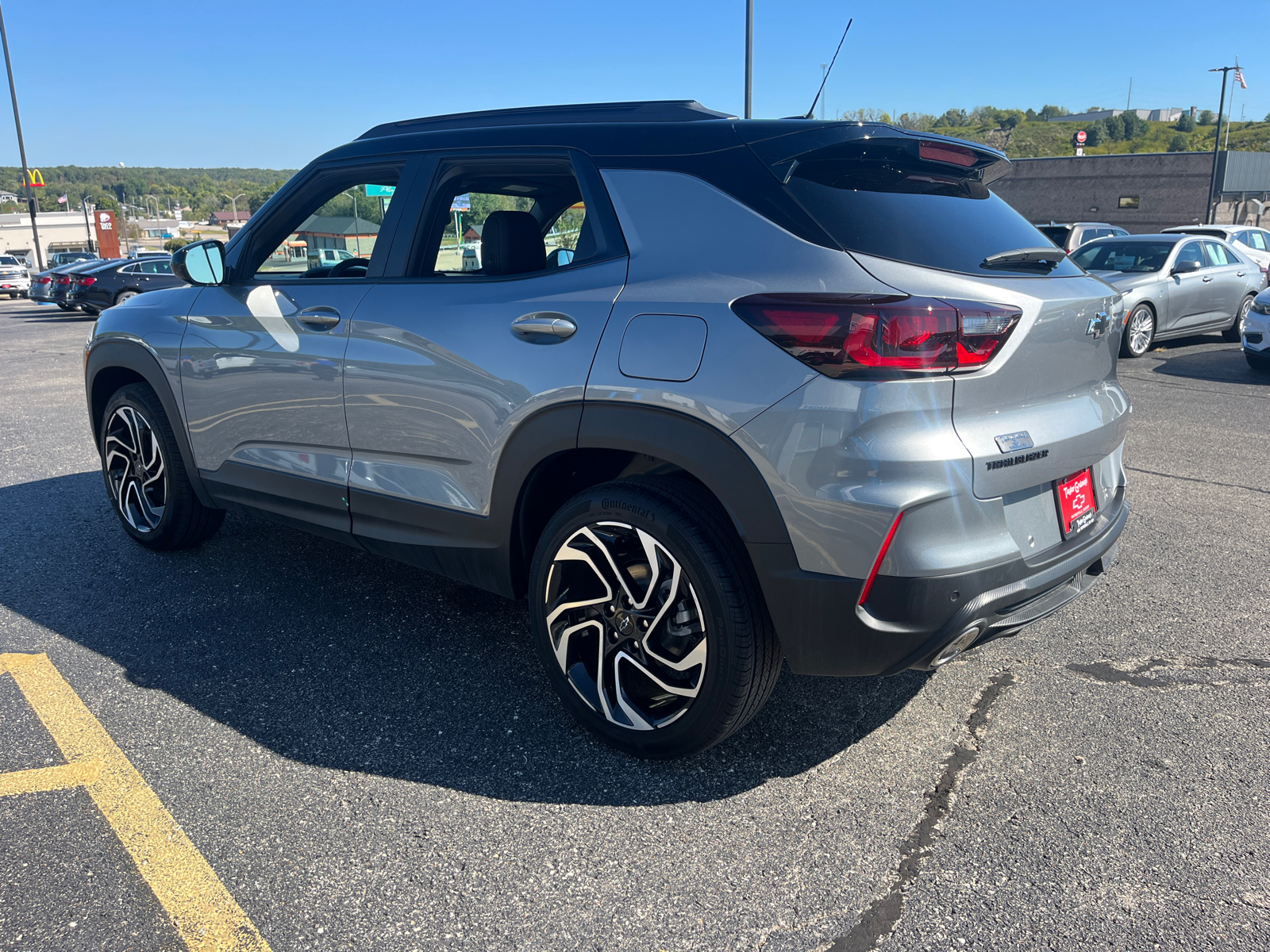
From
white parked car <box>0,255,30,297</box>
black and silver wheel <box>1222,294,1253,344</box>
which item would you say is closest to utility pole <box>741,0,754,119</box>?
black and silver wheel <box>1222,294,1253,344</box>

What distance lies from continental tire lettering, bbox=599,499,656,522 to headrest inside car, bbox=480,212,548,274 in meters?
0.88

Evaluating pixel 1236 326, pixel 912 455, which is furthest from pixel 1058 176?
pixel 912 455

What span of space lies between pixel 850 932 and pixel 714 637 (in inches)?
30.2

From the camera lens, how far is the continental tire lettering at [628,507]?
98.0 inches

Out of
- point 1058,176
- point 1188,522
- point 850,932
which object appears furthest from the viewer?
point 1058,176

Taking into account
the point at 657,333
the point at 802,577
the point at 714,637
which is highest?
the point at 657,333

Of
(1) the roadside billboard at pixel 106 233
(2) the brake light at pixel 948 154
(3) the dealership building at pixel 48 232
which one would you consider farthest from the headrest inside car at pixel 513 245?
(3) the dealership building at pixel 48 232

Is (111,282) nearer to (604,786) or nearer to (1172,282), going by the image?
(1172,282)

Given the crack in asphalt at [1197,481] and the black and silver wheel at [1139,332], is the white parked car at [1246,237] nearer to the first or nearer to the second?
the black and silver wheel at [1139,332]

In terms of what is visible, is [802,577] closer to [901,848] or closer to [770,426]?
[770,426]

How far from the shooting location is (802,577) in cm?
229

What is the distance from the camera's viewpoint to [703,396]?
7.68 feet

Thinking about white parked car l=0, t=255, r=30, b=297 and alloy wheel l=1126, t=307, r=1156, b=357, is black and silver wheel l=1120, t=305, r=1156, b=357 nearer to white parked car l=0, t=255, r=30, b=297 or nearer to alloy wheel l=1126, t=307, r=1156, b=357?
alloy wheel l=1126, t=307, r=1156, b=357

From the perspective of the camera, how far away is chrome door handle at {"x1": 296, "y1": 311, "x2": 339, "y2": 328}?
3.27 meters
